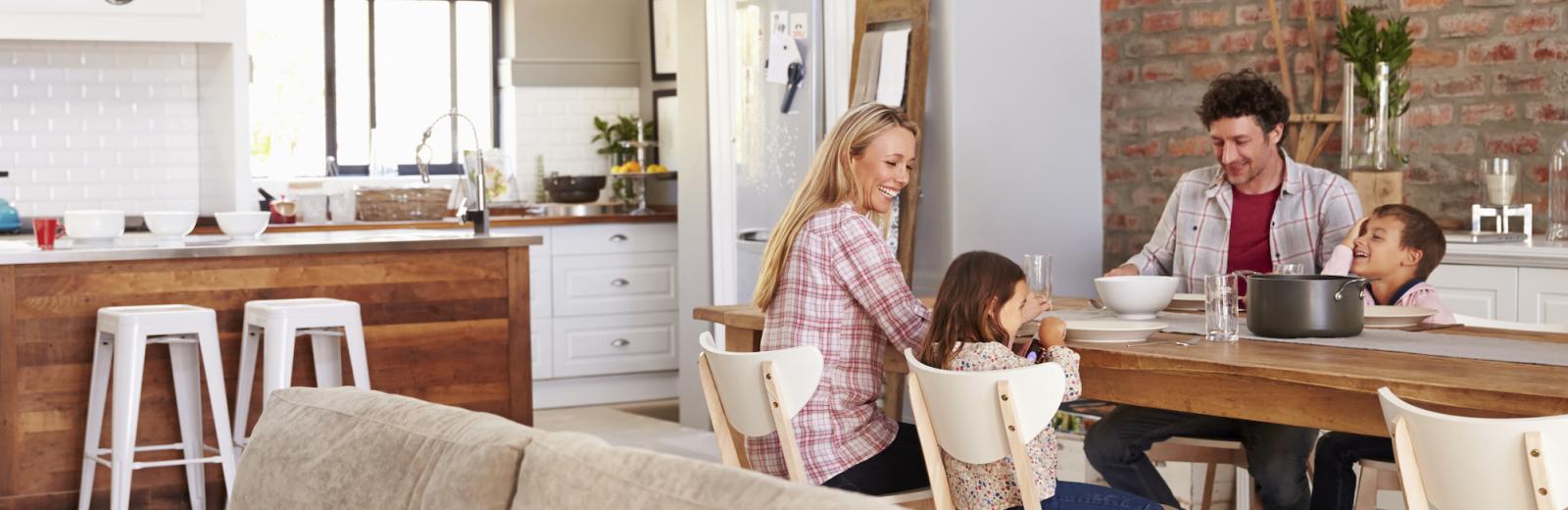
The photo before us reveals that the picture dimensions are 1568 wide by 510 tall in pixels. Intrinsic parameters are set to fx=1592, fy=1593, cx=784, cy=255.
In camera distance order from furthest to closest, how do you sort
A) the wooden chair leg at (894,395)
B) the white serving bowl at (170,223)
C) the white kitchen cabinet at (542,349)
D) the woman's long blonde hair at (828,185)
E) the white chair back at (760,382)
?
the white kitchen cabinet at (542,349) < the wooden chair leg at (894,395) < the white serving bowl at (170,223) < the woman's long blonde hair at (828,185) < the white chair back at (760,382)

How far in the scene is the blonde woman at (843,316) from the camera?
287cm

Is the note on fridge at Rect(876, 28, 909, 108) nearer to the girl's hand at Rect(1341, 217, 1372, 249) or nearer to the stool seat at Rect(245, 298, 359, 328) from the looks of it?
the stool seat at Rect(245, 298, 359, 328)

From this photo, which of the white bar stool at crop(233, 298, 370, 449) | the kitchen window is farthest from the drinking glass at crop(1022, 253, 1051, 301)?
the kitchen window

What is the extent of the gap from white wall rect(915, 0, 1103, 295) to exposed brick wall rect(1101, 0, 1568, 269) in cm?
14

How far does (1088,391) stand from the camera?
2779 millimetres

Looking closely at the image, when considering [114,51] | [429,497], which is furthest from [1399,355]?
[114,51]

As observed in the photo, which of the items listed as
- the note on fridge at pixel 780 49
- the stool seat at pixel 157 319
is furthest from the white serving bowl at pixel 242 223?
the note on fridge at pixel 780 49

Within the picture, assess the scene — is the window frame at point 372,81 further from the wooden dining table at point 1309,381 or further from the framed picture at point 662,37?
the wooden dining table at point 1309,381

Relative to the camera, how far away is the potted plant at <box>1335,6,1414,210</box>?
4.41 metres

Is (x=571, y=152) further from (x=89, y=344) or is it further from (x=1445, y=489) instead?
(x=1445, y=489)

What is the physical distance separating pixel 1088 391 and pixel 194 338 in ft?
8.63

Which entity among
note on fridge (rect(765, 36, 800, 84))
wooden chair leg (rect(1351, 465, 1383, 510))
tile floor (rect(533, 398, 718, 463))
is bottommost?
tile floor (rect(533, 398, 718, 463))

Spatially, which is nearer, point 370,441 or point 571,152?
point 370,441

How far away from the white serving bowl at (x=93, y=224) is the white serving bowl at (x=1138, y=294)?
3.03 m
